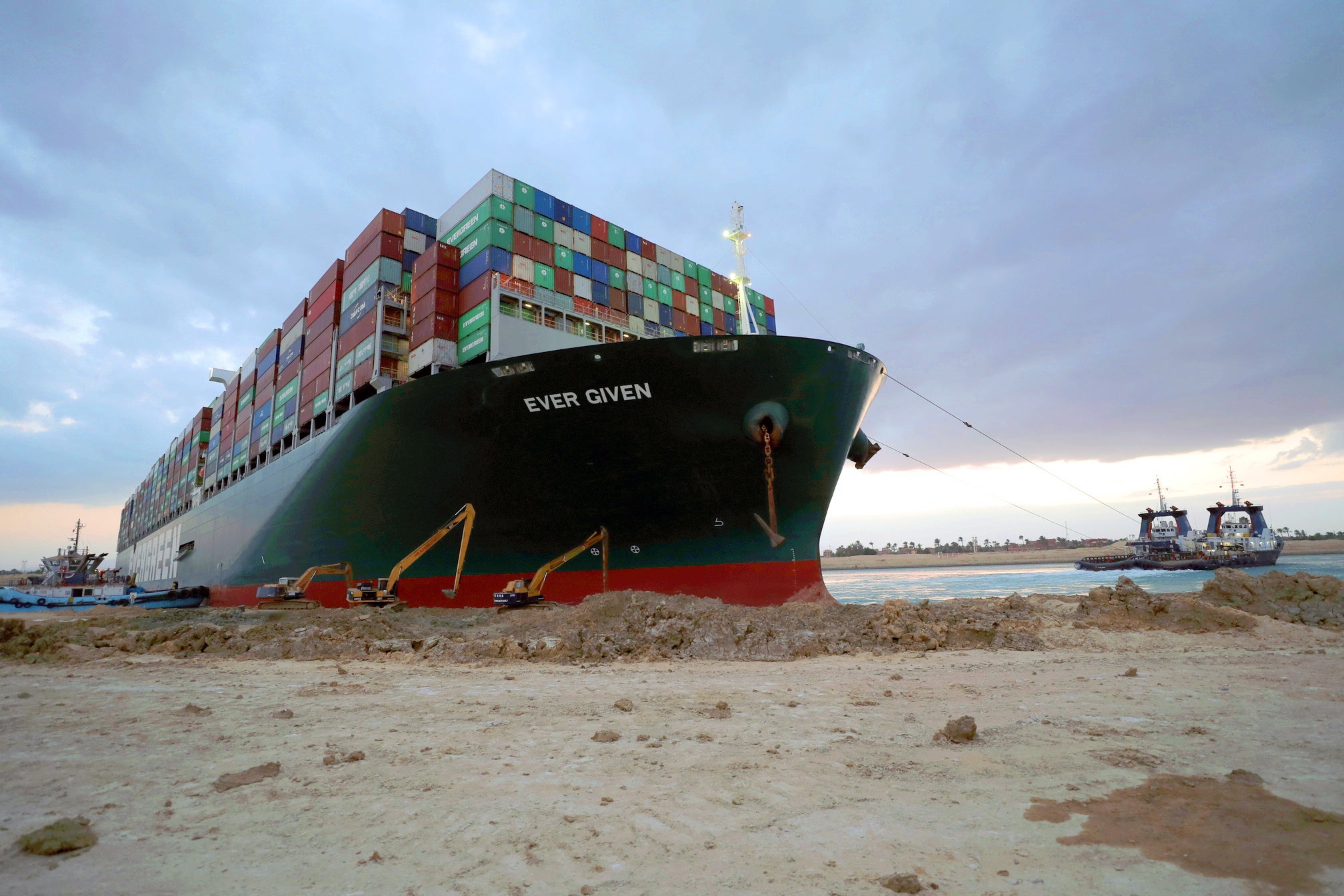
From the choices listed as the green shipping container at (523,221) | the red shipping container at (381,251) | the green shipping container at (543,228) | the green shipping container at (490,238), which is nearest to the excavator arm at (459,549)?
the green shipping container at (490,238)

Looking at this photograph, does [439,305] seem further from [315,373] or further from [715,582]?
[715,582]

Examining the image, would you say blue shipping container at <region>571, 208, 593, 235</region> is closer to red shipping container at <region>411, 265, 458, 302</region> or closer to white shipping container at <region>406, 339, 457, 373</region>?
red shipping container at <region>411, 265, 458, 302</region>

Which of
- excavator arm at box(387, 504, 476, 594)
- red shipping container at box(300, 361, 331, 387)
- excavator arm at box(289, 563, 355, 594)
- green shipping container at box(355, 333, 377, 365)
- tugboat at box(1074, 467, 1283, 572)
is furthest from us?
tugboat at box(1074, 467, 1283, 572)

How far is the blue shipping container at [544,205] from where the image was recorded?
20.2 metres

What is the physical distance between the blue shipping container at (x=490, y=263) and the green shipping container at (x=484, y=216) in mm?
1236

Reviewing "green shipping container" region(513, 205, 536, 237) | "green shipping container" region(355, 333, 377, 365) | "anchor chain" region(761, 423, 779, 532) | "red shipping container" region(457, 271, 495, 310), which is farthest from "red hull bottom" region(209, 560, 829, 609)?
"green shipping container" region(513, 205, 536, 237)

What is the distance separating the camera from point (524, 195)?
2011cm

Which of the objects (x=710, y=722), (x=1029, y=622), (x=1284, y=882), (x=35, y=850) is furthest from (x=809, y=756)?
(x=1029, y=622)

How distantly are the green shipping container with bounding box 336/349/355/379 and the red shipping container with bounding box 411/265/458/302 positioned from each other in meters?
4.02

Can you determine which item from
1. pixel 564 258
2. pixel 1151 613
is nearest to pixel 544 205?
pixel 564 258

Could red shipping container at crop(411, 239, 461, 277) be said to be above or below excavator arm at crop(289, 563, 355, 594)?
above

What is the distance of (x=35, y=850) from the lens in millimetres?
2938

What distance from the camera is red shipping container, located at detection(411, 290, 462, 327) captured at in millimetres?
18531

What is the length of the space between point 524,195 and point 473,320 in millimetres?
5245
